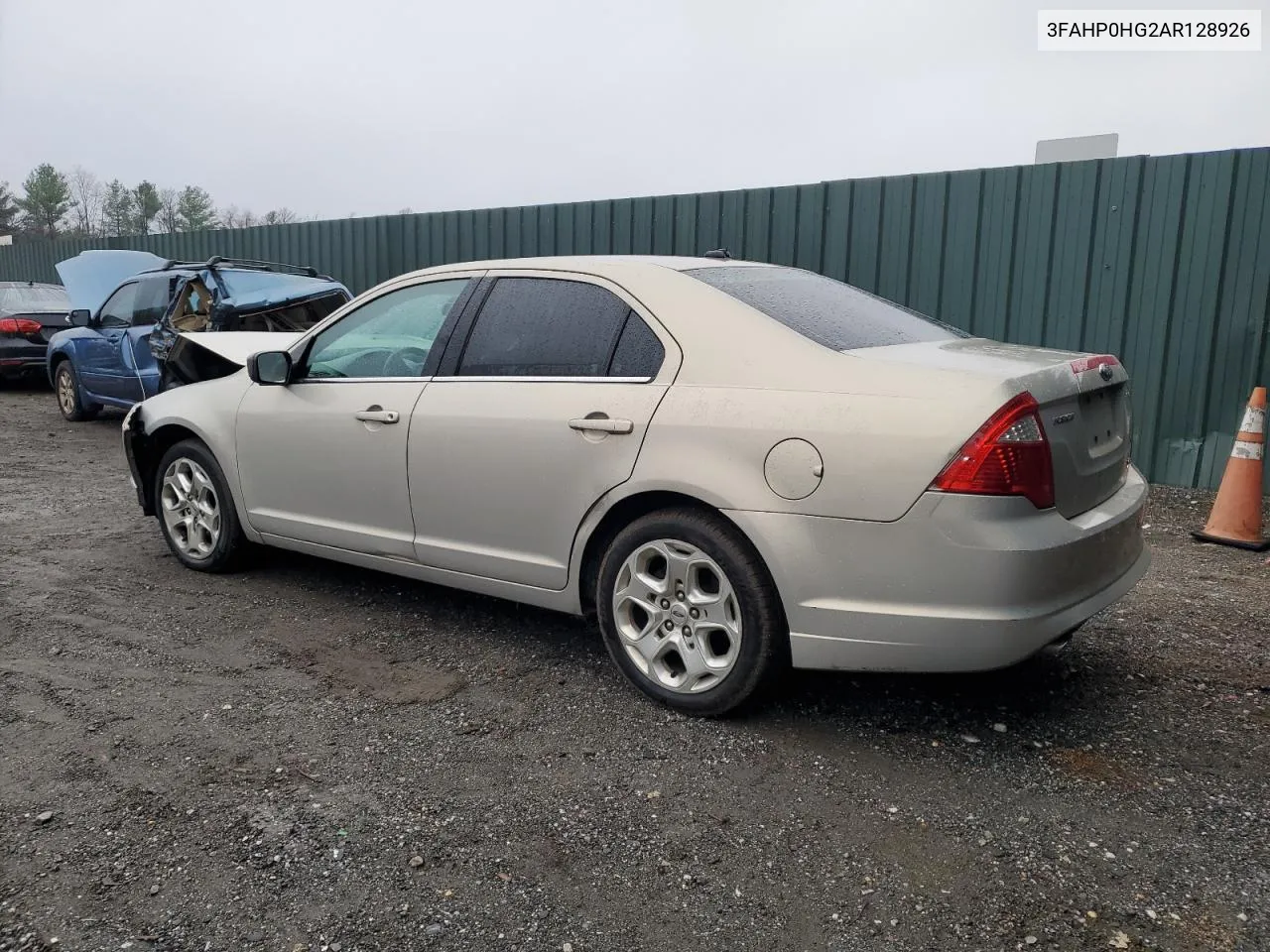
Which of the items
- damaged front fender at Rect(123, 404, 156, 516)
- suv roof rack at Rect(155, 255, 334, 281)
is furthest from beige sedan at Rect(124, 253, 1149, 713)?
suv roof rack at Rect(155, 255, 334, 281)

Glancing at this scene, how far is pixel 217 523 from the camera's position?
16.2ft

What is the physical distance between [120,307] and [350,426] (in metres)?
7.40

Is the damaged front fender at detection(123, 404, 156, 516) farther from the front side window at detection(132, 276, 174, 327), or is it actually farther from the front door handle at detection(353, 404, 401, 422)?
the front side window at detection(132, 276, 174, 327)

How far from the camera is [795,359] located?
10.2 feet

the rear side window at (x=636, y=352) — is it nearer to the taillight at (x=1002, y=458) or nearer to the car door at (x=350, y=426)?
the car door at (x=350, y=426)

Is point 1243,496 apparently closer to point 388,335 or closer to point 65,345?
point 388,335

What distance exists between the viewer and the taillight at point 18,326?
13008mm

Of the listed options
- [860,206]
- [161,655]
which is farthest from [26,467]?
[860,206]

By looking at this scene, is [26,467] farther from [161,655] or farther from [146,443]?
[161,655]

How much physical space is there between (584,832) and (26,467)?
24.8 ft

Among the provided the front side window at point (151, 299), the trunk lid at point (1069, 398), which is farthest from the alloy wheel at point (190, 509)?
Result: the front side window at point (151, 299)

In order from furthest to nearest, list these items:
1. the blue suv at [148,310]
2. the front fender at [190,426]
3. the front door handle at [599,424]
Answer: the blue suv at [148,310] → the front fender at [190,426] → the front door handle at [599,424]

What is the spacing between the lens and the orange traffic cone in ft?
18.5

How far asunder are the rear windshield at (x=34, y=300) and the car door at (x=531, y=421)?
39.3 feet
